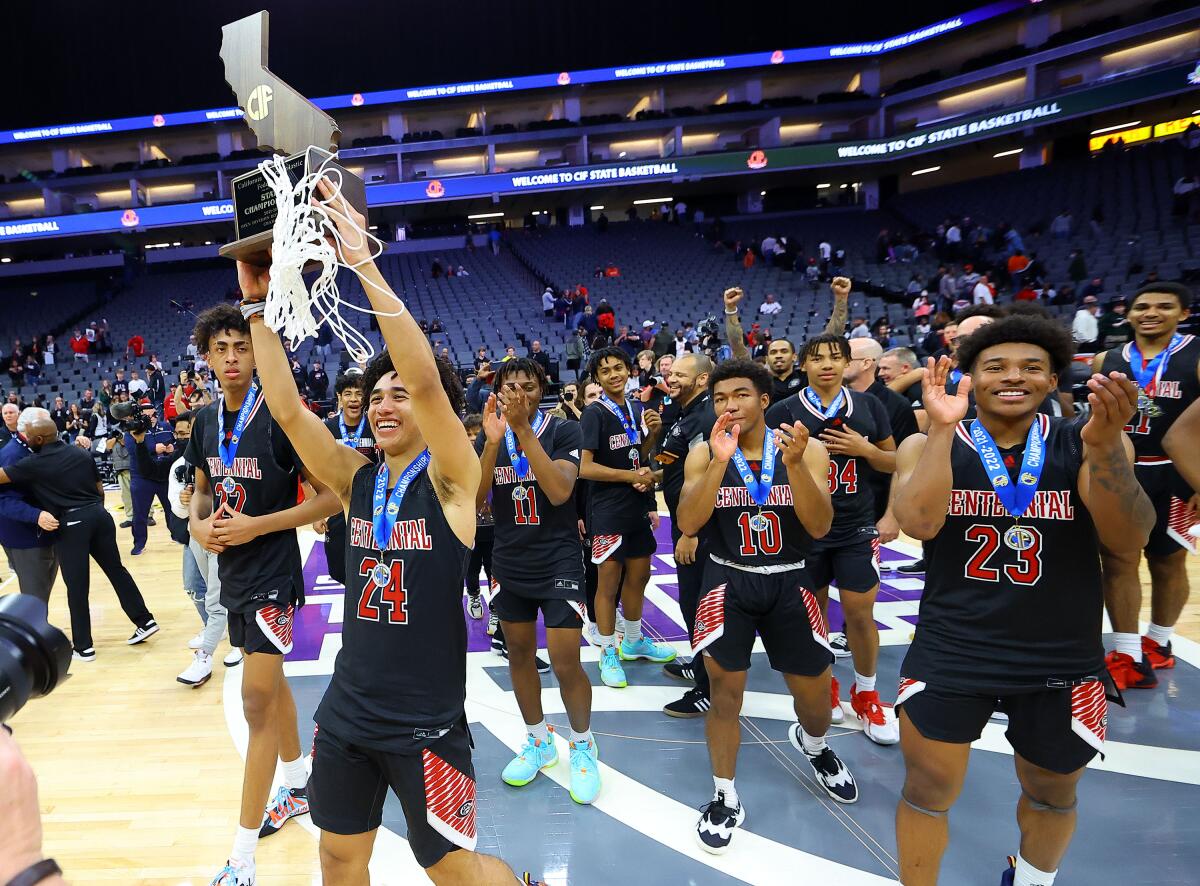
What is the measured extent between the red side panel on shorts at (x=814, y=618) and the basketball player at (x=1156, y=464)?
2.01m

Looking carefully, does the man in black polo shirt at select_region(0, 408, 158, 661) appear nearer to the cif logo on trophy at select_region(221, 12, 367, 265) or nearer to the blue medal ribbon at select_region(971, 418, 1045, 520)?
the cif logo on trophy at select_region(221, 12, 367, 265)

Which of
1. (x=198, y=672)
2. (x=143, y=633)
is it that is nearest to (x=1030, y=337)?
(x=198, y=672)

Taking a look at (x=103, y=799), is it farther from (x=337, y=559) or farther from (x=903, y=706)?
(x=903, y=706)

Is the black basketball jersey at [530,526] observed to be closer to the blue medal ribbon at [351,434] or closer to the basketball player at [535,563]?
the basketball player at [535,563]

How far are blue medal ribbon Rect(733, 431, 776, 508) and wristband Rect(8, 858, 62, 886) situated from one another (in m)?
2.46

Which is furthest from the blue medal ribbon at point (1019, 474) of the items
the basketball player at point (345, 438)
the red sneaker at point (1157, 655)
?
the basketball player at point (345, 438)

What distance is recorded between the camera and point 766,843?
2.80 m

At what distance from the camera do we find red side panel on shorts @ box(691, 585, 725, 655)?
2.85 metres

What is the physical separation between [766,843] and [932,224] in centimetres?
2535

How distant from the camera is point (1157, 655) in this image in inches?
162

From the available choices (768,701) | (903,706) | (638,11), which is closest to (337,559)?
(768,701)

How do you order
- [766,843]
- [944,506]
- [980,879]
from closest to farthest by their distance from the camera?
[944,506] → [980,879] → [766,843]

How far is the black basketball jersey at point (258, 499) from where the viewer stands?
9.26 feet

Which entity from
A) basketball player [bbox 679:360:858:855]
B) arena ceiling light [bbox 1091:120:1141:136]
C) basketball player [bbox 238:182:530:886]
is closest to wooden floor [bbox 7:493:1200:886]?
basketball player [bbox 238:182:530:886]
